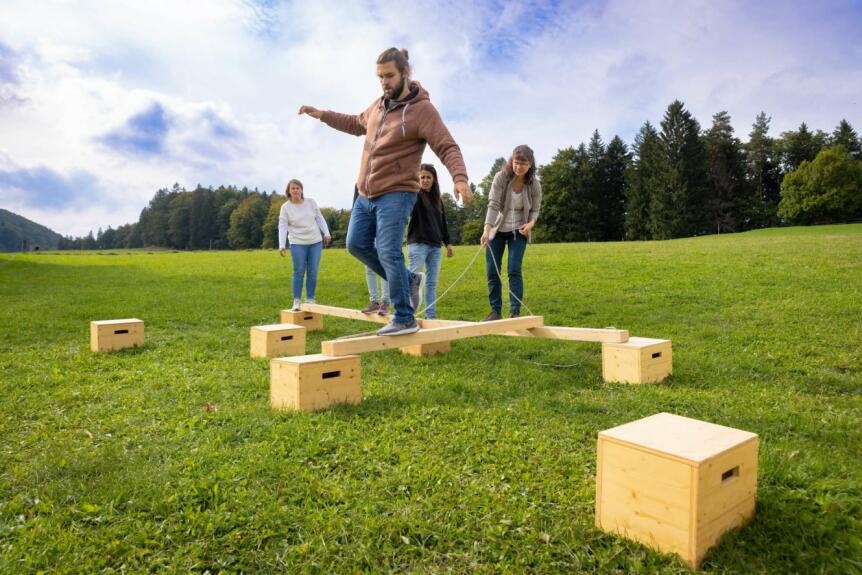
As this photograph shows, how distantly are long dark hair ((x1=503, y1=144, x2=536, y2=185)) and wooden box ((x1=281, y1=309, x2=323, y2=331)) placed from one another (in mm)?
3688

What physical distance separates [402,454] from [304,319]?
17.5 feet

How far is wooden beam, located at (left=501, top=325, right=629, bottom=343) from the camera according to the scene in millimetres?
5074

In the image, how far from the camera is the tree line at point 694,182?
53062mm

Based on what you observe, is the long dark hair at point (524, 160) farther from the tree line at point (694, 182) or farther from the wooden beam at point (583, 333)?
the tree line at point (694, 182)

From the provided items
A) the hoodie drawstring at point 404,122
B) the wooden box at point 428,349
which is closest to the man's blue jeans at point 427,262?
the wooden box at point 428,349

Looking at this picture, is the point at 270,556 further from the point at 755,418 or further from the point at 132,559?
the point at 755,418

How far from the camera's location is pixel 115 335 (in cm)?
671

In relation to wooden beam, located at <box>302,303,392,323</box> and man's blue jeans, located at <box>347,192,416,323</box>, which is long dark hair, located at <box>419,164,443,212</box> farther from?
man's blue jeans, located at <box>347,192,416,323</box>

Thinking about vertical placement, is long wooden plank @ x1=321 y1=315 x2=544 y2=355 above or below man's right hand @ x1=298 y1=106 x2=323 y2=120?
below

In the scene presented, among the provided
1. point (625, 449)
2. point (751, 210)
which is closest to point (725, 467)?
point (625, 449)

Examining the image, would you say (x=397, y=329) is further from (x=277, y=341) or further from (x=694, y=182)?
(x=694, y=182)

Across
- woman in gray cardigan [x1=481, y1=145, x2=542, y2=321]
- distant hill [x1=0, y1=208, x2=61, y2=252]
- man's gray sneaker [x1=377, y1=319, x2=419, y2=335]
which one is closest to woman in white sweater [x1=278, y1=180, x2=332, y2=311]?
woman in gray cardigan [x1=481, y1=145, x2=542, y2=321]

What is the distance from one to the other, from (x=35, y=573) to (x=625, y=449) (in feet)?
8.23

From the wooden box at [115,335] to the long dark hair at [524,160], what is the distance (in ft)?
16.3
